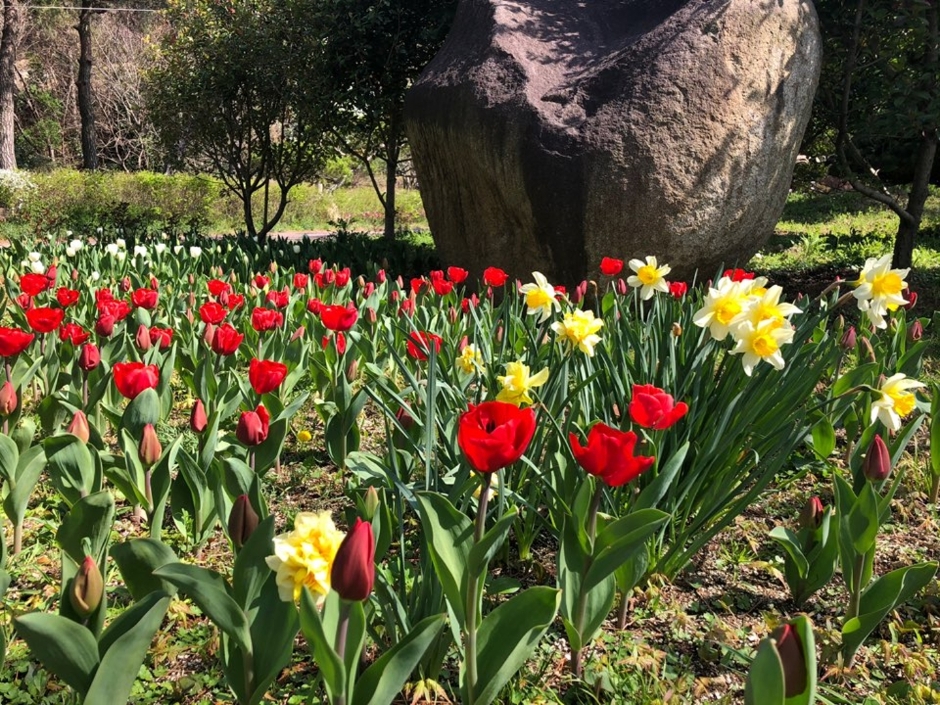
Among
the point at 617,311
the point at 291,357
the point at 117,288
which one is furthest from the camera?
the point at 117,288

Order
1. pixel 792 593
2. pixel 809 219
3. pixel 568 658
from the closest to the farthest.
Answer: pixel 568 658
pixel 792 593
pixel 809 219

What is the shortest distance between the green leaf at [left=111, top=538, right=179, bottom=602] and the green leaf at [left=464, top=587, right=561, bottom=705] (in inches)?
23.0

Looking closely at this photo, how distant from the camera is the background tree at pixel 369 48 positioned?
26.9 ft

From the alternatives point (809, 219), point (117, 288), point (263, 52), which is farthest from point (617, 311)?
point (809, 219)

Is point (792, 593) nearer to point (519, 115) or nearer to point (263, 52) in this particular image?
point (519, 115)

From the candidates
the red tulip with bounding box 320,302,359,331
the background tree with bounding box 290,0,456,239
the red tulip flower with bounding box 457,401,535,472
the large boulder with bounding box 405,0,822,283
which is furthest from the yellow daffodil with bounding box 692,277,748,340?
the background tree with bounding box 290,0,456,239

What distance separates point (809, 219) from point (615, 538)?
1334 centimetres

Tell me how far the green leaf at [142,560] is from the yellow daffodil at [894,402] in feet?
5.42

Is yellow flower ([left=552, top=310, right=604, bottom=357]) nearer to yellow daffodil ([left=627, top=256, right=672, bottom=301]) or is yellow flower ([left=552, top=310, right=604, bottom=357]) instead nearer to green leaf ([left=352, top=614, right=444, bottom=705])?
yellow daffodil ([left=627, top=256, right=672, bottom=301])

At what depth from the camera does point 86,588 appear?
1.26 meters

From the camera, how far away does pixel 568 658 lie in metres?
1.78

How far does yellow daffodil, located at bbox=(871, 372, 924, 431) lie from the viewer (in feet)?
6.06

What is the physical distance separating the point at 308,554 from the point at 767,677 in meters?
0.70

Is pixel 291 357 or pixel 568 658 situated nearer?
pixel 568 658
